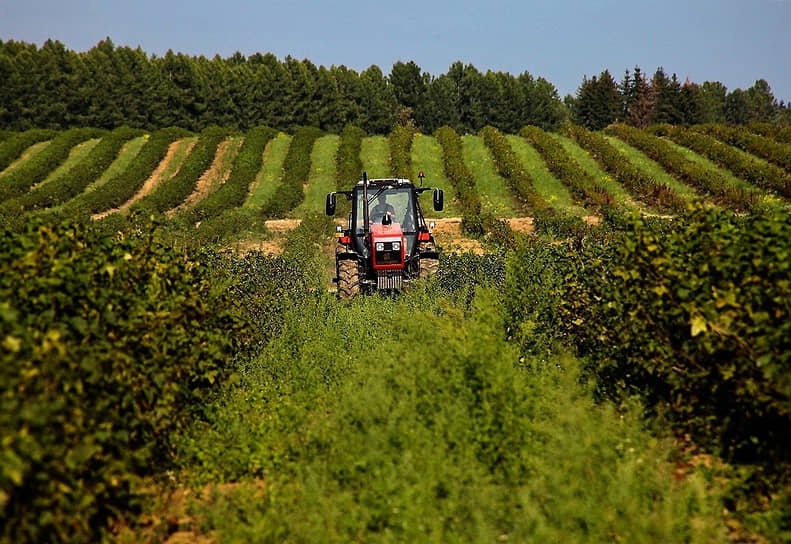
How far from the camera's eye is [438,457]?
228 inches

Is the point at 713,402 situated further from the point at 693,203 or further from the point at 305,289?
the point at 305,289

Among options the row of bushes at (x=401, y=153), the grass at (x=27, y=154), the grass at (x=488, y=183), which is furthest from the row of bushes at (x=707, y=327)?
the grass at (x=27, y=154)

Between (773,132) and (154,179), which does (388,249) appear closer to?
(154,179)

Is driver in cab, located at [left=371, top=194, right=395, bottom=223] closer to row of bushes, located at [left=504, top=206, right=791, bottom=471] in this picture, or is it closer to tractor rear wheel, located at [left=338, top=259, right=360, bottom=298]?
tractor rear wheel, located at [left=338, top=259, right=360, bottom=298]

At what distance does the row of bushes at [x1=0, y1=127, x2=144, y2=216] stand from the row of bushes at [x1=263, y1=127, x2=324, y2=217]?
920 cm

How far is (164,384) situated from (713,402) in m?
4.94

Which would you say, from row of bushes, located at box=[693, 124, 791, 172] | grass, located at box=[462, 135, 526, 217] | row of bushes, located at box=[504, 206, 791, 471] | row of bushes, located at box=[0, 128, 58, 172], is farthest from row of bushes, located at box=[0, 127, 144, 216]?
row of bushes, located at box=[693, 124, 791, 172]

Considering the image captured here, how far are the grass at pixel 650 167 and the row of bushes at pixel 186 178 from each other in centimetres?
2183

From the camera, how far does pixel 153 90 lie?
68500 millimetres

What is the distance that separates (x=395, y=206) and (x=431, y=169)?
2247cm

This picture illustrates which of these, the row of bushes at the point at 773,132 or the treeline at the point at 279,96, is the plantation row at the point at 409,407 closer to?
the row of bushes at the point at 773,132

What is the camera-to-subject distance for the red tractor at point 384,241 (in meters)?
13.6

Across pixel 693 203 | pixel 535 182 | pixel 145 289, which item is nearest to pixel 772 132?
pixel 535 182

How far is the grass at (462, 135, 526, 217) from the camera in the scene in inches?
1211
